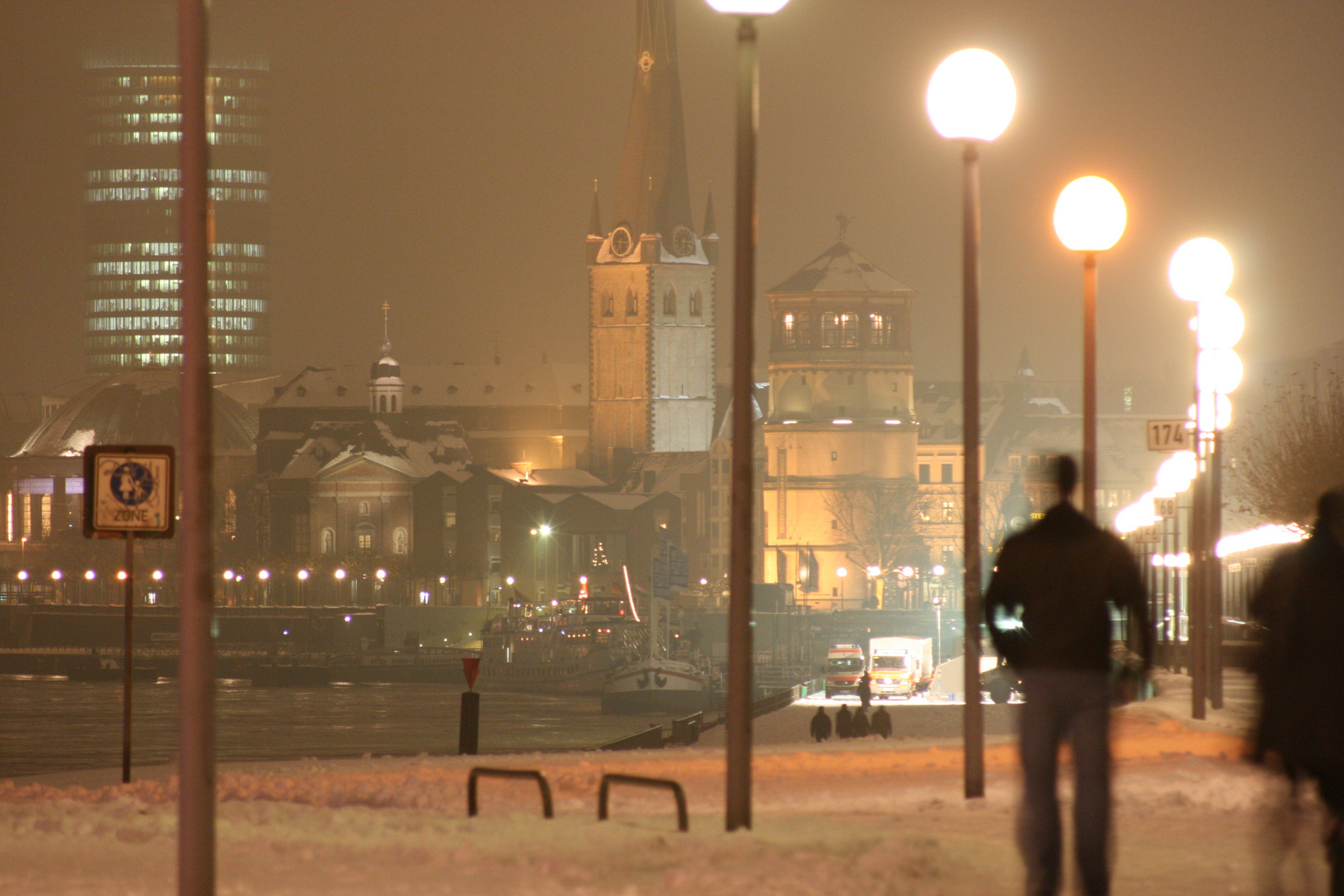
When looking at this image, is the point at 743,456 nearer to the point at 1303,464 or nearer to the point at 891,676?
the point at 1303,464

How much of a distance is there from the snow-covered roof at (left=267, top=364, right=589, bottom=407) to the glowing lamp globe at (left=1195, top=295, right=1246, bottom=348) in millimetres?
136043

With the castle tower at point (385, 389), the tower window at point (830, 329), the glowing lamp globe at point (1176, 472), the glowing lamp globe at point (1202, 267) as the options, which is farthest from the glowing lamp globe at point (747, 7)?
the castle tower at point (385, 389)

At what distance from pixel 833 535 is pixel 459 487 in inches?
1045

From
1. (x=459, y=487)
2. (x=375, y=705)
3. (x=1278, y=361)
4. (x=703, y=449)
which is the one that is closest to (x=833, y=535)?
(x=703, y=449)

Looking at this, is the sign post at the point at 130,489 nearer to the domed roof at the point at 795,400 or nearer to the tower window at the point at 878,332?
the domed roof at the point at 795,400

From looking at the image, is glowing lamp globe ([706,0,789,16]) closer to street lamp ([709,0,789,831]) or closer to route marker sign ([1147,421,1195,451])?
street lamp ([709,0,789,831])

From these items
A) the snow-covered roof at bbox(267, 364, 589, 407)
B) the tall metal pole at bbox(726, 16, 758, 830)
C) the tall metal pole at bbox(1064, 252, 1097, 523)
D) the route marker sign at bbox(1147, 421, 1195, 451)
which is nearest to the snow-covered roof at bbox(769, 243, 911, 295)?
the snow-covered roof at bbox(267, 364, 589, 407)

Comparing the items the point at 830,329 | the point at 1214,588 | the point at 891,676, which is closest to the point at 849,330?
the point at 830,329

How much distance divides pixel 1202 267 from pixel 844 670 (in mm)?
55760

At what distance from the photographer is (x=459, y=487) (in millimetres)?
129375

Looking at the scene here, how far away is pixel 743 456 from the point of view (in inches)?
364

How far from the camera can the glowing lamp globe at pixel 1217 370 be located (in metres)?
18.4

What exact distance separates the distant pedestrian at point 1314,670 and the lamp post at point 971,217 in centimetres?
388

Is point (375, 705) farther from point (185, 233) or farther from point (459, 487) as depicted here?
point (185, 233)
